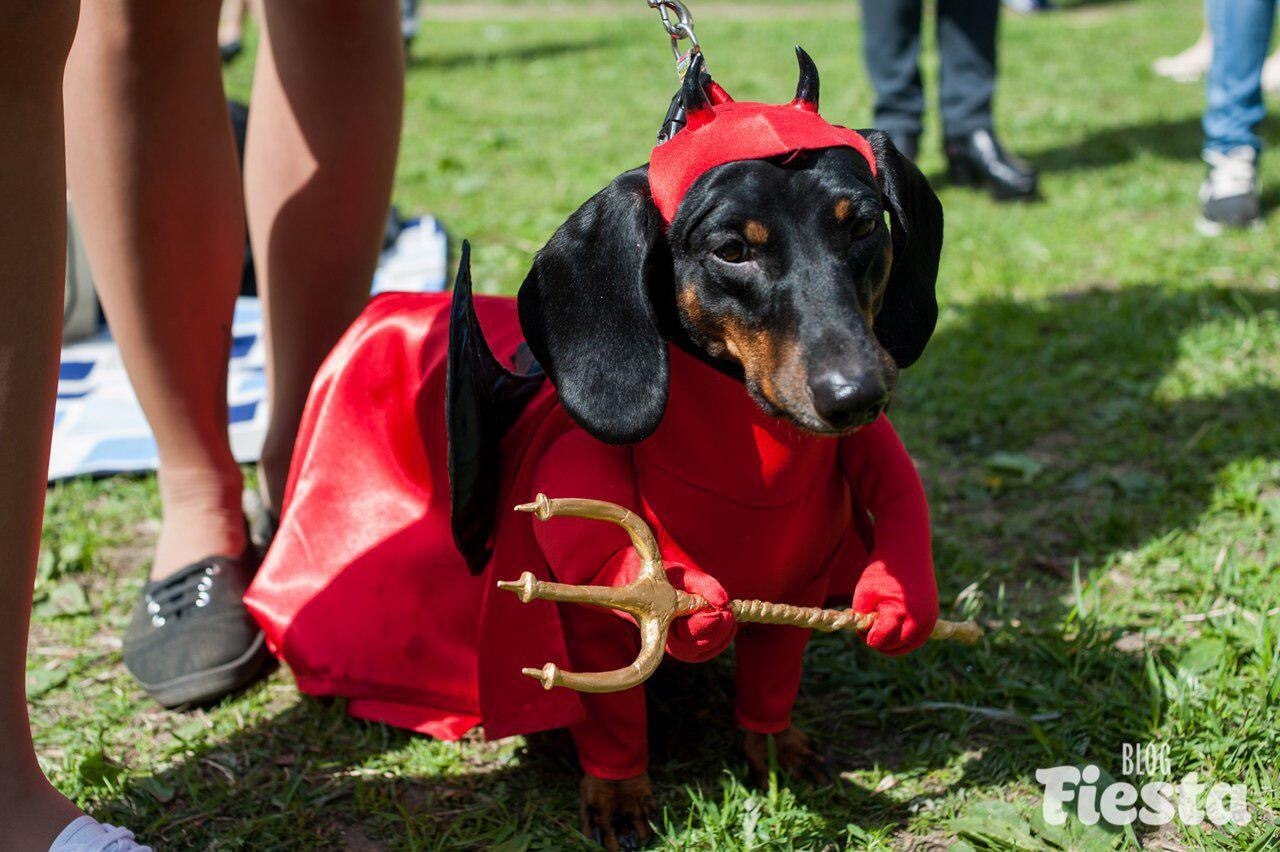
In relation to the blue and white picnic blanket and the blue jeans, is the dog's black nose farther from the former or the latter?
the blue jeans

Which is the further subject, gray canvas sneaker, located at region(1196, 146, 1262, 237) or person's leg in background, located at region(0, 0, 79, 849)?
gray canvas sneaker, located at region(1196, 146, 1262, 237)

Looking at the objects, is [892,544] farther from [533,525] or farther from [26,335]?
[26,335]

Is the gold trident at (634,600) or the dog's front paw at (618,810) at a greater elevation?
the gold trident at (634,600)

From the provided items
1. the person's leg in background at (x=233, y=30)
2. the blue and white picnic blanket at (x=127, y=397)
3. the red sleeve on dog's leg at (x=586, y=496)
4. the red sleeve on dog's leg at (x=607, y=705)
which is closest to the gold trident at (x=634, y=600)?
the red sleeve on dog's leg at (x=586, y=496)

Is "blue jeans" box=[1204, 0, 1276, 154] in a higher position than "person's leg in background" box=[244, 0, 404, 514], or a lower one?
lower

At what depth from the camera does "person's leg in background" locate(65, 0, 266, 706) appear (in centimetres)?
191

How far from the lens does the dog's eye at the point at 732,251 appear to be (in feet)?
4.91

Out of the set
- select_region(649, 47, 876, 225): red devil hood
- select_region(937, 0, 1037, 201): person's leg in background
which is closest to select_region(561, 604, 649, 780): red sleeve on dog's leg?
select_region(649, 47, 876, 225): red devil hood

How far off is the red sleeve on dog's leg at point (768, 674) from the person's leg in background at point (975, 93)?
11.3 feet

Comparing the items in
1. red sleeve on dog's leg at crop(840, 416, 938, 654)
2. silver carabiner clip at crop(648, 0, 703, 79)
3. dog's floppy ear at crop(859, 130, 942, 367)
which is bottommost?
red sleeve on dog's leg at crop(840, 416, 938, 654)

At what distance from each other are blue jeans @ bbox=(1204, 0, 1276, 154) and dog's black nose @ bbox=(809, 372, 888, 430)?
345 centimetres

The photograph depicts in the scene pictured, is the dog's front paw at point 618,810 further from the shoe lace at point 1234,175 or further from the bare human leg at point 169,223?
the shoe lace at point 1234,175

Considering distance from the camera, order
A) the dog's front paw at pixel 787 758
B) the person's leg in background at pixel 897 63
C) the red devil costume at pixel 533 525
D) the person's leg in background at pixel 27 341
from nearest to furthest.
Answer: the person's leg in background at pixel 27 341
the red devil costume at pixel 533 525
the dog's front paw at pixel 787 758
the person's leg in background at pixel 897 63

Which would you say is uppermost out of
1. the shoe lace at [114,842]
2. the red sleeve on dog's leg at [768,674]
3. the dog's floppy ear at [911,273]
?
the dog's floppy ear at [911,273]
